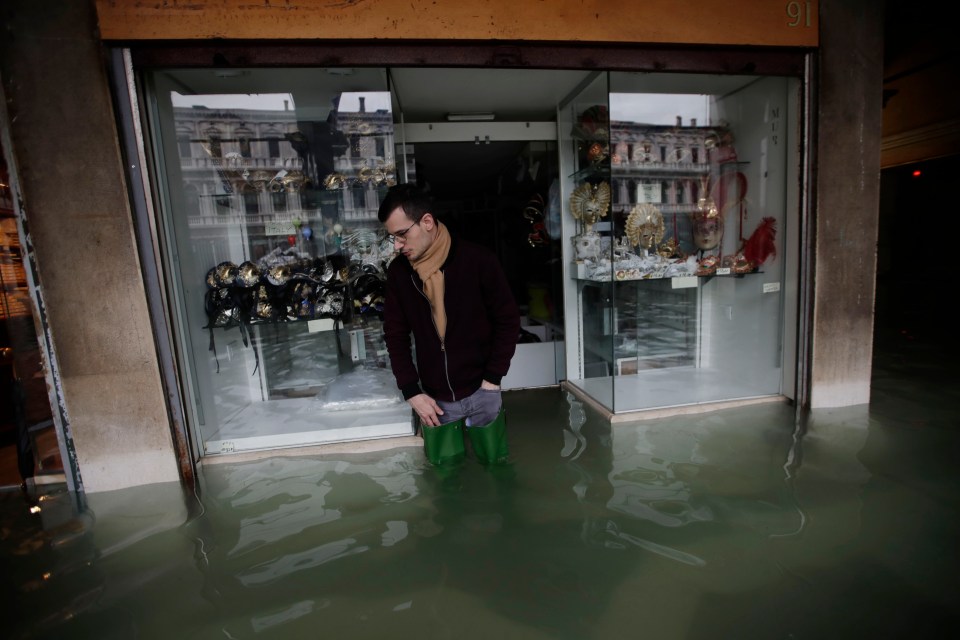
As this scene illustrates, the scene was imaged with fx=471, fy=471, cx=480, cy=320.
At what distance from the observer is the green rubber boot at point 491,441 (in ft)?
8.52

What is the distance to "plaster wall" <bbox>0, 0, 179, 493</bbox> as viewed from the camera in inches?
90.7

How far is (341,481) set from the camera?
2.65 metres

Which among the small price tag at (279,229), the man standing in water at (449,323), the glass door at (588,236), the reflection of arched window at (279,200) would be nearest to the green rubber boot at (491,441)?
the man standing in water at (449,323)

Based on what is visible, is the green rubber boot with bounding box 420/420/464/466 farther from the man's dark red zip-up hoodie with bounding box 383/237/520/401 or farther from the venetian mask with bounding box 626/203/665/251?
the venetian mask with bounding box 626/203/665/251

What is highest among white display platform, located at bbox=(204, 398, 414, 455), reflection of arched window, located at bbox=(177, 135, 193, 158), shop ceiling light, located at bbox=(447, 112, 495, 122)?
shop ceiling light, located at bbox=(447, 112, 495, 122)

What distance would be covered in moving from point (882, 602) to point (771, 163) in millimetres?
2880

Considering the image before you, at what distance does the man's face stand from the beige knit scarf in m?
0.03

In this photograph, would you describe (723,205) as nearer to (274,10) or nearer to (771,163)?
(771,163)

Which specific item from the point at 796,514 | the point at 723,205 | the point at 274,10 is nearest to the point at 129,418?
the point at 274,10

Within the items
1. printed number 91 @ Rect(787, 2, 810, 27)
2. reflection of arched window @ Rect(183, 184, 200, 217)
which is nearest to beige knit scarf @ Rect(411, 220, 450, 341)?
reflection of arched window @ Rect(183, 184, 200, 217)

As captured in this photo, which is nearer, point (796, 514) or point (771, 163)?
point (796, 514)

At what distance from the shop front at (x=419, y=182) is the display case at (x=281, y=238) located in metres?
0.01

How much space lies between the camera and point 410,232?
86.2 inches

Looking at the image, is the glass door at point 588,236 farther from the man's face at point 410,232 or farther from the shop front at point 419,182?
the man's face at point 410,232
